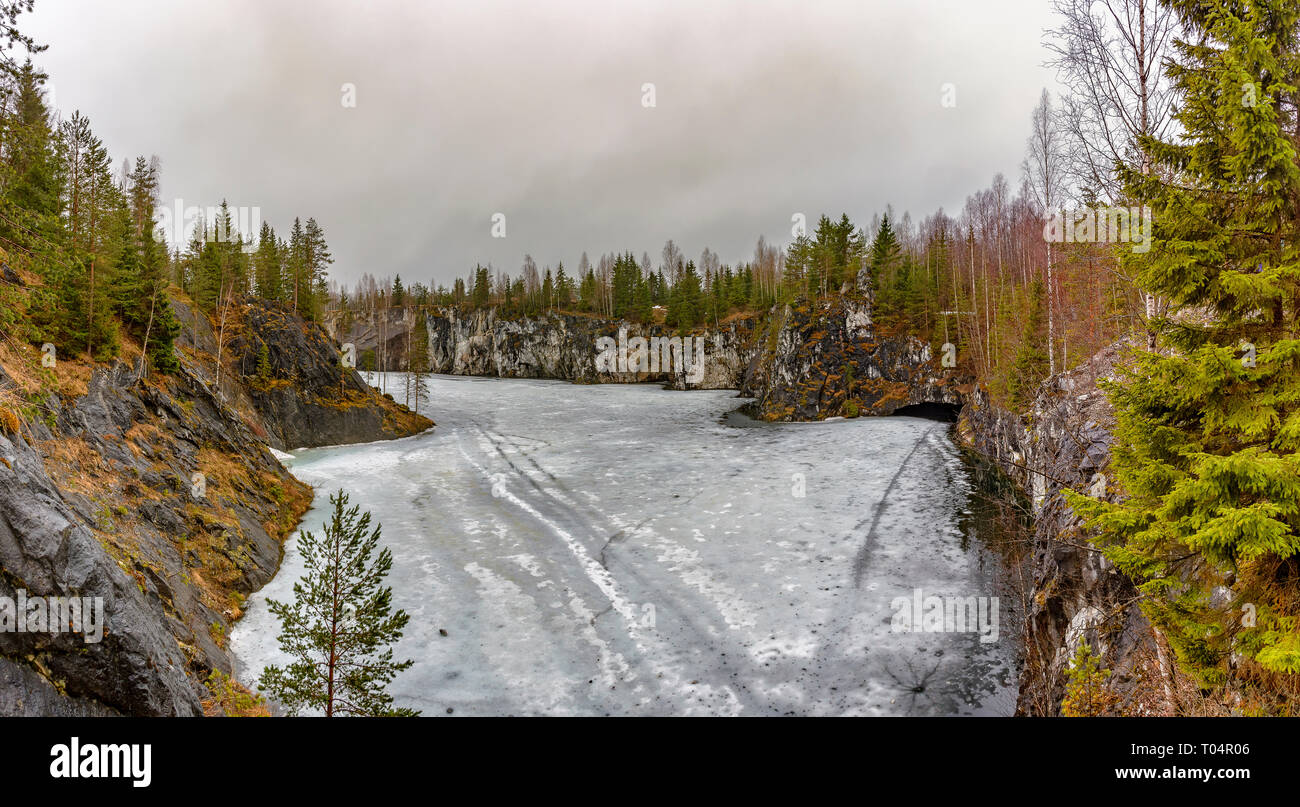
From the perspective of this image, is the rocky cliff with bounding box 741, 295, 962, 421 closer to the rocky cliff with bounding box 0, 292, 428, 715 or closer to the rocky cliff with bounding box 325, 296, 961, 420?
the rocky cliff with bounding box 325, 296, 961, 420

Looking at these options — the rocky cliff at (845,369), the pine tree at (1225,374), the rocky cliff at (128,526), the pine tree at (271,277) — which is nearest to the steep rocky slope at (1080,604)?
the pine tree at (1225,374)

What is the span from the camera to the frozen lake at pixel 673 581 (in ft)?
30.7

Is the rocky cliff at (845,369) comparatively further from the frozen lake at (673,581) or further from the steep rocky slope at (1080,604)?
the steep rocky slope at (1080,604)

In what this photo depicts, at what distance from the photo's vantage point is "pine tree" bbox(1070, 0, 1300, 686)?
4754mm

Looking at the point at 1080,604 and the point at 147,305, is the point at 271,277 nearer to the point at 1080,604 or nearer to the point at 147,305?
the point at 147,305

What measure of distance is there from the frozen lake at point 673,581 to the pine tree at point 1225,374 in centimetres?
461

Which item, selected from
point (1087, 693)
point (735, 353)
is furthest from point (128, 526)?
point (735, 353)

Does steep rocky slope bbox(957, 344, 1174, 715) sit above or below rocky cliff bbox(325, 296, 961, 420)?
below

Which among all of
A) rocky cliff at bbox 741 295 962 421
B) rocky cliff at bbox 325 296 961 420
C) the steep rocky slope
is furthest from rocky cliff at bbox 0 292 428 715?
rocky cliff at bbox 325 296 961 420

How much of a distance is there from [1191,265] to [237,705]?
537 inches

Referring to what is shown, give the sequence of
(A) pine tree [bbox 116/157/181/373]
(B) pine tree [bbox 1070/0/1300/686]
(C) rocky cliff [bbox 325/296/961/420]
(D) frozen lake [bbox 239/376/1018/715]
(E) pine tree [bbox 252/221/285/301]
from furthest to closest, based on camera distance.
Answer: (C) rocky cliff [bbox 325/296/961/420], (E) pine tree [bbox 252/221/285/301], (A) pine tree [bbox 116/157/181/373], (D) frozen lake [bbox 239/376/1018/715], (B) pine tree [bbox 1070/0/1300/686]

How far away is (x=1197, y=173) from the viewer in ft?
18.8

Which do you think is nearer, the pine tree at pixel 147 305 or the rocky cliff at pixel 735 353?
the pine tree at pixel 147 305

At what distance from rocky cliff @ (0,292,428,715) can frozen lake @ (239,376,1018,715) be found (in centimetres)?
135
